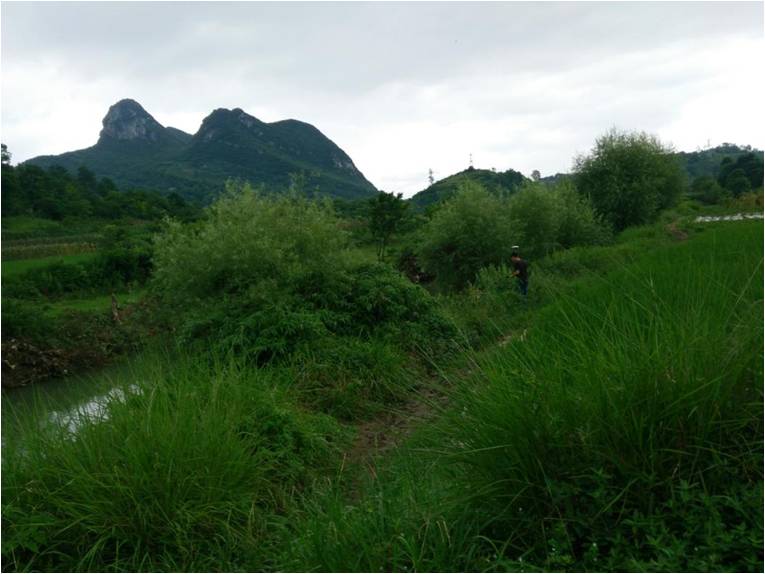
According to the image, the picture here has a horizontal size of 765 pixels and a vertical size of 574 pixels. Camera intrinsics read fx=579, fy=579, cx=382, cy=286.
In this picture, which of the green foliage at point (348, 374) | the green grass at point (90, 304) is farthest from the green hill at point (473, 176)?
the green foliage at point (348, 374)

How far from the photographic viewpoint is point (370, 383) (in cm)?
847

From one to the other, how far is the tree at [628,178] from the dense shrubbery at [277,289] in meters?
27.0

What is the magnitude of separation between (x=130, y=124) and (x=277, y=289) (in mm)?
179232

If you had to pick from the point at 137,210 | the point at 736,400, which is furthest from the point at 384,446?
the point at 137,210

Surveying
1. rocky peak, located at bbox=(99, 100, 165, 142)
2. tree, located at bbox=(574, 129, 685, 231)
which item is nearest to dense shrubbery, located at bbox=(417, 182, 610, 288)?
tree, located at bbox=(574, 129, 685, 231)

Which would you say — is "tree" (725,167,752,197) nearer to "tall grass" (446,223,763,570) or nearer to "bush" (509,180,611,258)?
"bush" (509,180,611,258)

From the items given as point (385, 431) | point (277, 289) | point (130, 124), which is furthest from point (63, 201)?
point (130, 124)

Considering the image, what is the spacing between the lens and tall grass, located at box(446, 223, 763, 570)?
2467mm

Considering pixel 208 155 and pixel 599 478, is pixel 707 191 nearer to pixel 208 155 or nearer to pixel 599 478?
pixel 599 478

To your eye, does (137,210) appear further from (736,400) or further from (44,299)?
(736,400)

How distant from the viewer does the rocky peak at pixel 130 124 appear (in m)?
165

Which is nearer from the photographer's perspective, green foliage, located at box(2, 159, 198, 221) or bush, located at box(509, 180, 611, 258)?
bush, located at box(509, 180, 611, 258)

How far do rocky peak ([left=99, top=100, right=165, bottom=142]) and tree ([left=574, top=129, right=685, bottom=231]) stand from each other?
152954 mm

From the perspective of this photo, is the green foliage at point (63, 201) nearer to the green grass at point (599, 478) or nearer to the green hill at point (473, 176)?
the green hill at point (473, 176)
